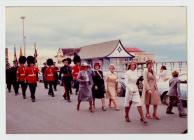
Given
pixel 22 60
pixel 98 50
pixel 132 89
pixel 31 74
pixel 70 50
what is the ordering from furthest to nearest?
1. pixel 31 74
2. pixel 22 60
3. pixel 70 50
4. pixel 98 50
5. pixel 132 89

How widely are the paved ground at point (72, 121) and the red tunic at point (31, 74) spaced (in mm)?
387

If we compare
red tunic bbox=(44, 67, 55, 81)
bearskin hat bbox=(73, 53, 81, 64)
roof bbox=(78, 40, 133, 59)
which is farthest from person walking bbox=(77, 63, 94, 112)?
red tunic bbox=(44, 67, 55, 81)

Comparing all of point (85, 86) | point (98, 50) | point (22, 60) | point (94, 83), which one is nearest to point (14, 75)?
point (22, 60)

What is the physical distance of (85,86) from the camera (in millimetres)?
15055

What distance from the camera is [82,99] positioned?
14961 mm

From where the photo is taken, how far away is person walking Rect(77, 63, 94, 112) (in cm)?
1495

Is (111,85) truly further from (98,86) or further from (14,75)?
(14,75)

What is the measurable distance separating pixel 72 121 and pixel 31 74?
1103 mm

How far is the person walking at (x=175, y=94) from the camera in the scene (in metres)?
14.7

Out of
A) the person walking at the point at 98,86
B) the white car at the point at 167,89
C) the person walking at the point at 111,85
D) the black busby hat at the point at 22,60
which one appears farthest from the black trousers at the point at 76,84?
the white car at the point at 167,89

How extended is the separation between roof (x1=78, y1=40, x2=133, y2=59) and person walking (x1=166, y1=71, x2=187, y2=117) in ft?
3.51

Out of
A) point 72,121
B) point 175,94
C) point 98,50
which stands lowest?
point 72,121
